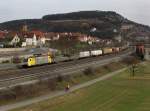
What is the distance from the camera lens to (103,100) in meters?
43.2

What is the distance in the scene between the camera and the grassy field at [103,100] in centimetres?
3775

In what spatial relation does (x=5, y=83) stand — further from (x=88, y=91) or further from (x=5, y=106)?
(x=88, y=91)

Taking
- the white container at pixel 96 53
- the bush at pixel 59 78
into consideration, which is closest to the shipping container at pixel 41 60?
the bush at pixel 59 78

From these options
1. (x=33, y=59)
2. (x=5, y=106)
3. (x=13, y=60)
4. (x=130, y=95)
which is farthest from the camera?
(x=13, y=60)

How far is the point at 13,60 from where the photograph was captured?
75062mm

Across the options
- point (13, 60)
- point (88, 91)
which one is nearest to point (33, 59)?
point (13, 60)

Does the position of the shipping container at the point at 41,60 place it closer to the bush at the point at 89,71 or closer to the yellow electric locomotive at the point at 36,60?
the yellow electric locomotive at the point at 36,60

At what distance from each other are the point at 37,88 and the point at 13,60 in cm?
3093

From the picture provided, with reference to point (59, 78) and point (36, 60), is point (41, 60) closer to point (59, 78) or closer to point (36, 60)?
point (36, 60)

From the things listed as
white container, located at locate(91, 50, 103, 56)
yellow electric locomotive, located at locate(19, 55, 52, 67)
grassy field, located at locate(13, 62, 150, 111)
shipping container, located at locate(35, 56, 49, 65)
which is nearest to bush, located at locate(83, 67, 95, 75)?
grassy field, located at locate(13, 62, 150, 111)

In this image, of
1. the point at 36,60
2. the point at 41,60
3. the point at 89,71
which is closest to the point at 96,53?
the point at 41,60

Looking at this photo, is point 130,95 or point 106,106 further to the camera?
point 130,95

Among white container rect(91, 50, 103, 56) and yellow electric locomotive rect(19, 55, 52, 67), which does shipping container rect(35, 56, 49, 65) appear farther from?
white container rect(91, 50, 103, 56)

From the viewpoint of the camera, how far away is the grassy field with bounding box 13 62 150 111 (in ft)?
124
